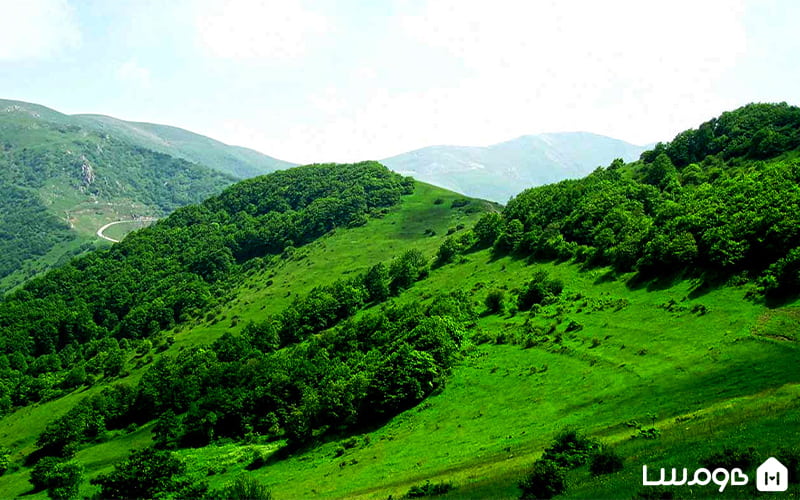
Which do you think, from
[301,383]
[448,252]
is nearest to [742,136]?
[448,252]

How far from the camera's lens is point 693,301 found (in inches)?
3285

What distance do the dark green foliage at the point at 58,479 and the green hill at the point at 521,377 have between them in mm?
358

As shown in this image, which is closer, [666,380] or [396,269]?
[666,380]

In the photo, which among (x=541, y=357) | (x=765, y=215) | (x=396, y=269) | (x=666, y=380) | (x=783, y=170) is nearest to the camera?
(x=666, y=380)

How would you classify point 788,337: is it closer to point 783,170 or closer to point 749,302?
point 749,302

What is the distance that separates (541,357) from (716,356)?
25.5m

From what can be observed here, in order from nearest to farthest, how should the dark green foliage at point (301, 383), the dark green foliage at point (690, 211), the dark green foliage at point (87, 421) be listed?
the dark green foliage at point (301, 383)
the dark green foliage at point (690, 211)
the dark green foliage at point (87, 421)

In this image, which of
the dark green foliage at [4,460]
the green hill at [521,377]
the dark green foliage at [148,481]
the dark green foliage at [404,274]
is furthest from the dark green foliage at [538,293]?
the dark green foliage at [4,460]

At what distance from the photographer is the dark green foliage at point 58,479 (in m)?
78.5

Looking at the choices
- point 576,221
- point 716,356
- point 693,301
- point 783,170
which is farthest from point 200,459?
point 783,170

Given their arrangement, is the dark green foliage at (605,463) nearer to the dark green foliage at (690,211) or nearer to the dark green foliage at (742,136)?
the dark green foliage at (690,211)

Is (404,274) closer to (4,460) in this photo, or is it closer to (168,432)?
(168,432)

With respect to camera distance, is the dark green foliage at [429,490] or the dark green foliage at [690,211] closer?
the dark green foliage at [429,490]

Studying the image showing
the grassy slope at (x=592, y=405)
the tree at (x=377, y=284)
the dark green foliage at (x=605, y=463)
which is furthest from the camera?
the tree at (x=377, y=284)
